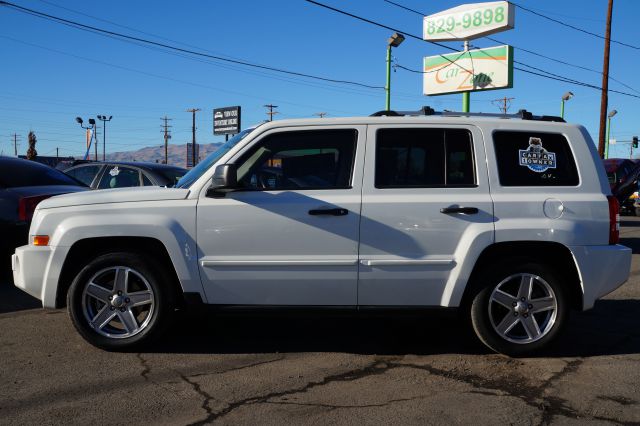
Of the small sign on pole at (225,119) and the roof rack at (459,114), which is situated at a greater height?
the small sign on pole at (225,119)

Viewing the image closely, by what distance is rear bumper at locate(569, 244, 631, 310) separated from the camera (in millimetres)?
4523

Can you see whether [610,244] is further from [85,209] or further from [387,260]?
[85,209]

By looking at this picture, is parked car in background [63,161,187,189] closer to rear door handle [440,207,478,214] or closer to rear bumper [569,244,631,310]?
rear door handle [440,207,478,214]

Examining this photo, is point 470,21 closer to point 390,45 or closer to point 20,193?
point 390,45

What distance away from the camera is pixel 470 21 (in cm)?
Result: 2525

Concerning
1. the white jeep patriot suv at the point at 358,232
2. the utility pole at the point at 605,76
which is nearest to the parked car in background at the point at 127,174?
the white jeep patriot suv at the point at 358,232

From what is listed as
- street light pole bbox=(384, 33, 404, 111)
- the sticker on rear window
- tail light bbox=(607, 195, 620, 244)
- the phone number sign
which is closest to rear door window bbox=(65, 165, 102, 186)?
the sticker on rear window

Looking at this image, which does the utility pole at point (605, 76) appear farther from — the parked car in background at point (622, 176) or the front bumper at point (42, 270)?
the front bumper at point (42, 270)

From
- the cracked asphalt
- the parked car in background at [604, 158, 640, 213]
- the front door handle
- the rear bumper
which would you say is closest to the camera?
the cracked asphalt

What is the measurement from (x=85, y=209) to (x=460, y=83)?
965 inches

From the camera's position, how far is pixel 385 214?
174 inches

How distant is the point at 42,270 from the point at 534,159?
3992 millimetres

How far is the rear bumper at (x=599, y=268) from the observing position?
4.52 meters

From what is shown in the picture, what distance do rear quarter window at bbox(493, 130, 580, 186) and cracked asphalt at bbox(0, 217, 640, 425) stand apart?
4.08 feet
